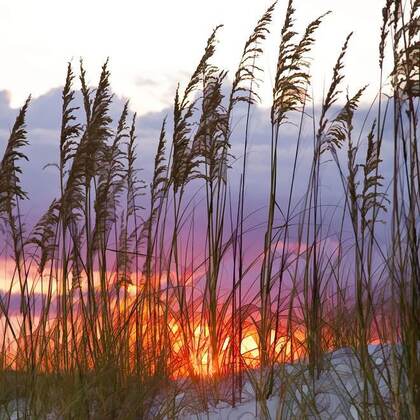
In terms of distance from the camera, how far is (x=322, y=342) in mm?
4789

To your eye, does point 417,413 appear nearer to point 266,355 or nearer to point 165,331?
point 266,355

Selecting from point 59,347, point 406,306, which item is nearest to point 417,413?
point 406,306

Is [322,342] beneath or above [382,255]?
beneath

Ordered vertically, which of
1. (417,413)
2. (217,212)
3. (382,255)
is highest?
(217,212)

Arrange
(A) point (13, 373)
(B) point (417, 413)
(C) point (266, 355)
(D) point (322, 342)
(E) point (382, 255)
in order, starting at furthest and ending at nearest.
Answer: (A) point (13, 373)
(D) point (322, 342)
(C) point (266, 355)
(E) point (382, 255)
(B) point (417, 413)

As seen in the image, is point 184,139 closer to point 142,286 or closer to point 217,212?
point 217,212

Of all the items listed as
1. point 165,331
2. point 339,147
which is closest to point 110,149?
point 165,331

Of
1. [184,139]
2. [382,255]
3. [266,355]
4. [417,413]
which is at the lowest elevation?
[417,413]

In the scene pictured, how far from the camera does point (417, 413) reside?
347 centimetres

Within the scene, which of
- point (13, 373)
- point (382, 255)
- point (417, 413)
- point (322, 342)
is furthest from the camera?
point (13, 373)

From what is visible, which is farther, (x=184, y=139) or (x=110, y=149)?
(x=110, y=149)

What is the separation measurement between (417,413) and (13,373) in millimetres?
3327

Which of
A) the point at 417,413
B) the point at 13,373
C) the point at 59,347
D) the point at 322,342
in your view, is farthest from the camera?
the point at 13,373

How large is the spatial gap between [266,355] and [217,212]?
0.96 metres
